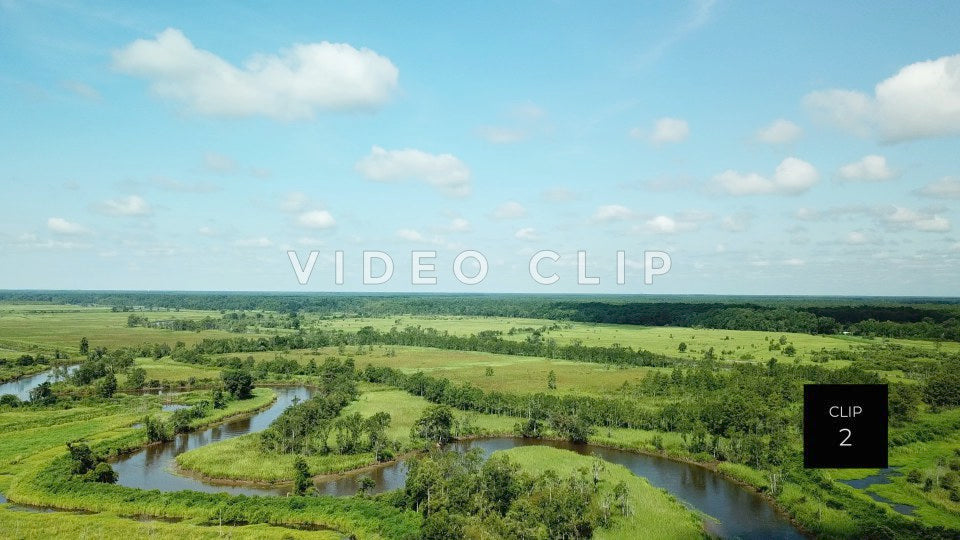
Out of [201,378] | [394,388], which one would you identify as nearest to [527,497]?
[394,388]

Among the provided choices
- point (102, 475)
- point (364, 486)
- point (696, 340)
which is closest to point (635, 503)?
point (364, 486)

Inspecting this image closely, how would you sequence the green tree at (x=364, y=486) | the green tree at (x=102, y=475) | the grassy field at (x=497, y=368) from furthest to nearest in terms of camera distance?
1. the grassy field at (x=497, y=368)
2. the green tree at (x=102, y=475)
3. the green tree at (x=364, y=486)

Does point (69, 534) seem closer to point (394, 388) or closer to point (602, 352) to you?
point (394, 388)

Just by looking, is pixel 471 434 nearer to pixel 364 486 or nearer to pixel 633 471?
pixel 633 471

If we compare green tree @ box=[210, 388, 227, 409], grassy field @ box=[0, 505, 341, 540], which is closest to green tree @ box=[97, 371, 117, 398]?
green tree @ box=[210, 388, 227, 409]

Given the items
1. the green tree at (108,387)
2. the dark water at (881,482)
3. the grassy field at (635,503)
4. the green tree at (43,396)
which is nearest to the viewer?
the grassy field at (635,503)

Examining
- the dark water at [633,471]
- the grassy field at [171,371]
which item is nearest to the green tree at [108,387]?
the grassy field at [171,371]

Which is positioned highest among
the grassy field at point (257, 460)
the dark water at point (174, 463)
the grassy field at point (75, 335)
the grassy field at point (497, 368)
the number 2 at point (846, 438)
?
the number 2 at point (846, 438)

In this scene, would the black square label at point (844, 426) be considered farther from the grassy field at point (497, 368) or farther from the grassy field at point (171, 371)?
the grassy field at point (171, 371)
